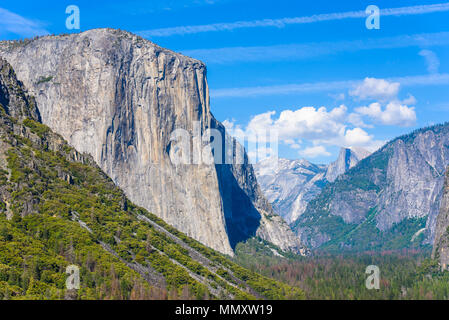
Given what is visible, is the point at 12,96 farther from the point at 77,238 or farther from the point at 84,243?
the point at 84,243

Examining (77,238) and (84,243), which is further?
(84,243)

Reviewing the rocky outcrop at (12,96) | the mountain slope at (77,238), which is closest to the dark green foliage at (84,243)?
the mountain slope at (77,238)

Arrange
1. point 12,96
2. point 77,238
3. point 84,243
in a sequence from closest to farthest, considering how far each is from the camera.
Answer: point 77,238
point 84,243
point 12,96

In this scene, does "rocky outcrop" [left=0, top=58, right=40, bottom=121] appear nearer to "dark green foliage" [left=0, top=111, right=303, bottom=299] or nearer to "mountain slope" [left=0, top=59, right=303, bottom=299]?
"mountain slope" [left=0, top=59, right=303, bottom=299]

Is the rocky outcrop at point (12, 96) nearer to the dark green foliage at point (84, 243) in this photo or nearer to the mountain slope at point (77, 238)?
the mountain slope at point (77, 238)

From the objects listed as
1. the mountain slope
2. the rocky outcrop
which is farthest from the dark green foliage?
the rocky outcrop

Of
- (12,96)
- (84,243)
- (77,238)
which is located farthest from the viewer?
(12,96)

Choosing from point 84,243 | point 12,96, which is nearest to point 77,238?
point 84,243

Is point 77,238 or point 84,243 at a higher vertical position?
point 77,238
